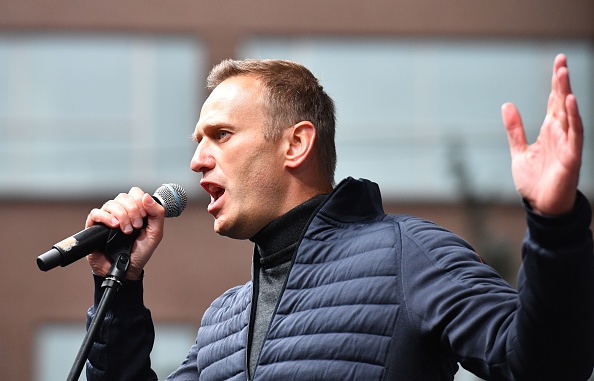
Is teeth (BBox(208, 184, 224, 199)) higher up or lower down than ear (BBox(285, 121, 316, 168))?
lower down

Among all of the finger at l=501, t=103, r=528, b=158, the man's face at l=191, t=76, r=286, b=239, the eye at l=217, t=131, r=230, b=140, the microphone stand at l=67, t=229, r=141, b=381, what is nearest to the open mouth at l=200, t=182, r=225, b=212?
the man's face at l=191, t=76, r=286, b=239

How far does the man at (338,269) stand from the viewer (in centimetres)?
248

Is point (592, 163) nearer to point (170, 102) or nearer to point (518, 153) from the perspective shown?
point (170, 102)

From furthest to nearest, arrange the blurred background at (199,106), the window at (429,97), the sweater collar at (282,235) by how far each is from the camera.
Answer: the window at (429,97) → the blurred background at (199,106) → the sweater collar at (282,235)

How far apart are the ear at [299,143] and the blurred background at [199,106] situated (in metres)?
10.8

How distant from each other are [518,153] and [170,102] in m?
12.6

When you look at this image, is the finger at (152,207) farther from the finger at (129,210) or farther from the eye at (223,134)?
the eye at (223,134)

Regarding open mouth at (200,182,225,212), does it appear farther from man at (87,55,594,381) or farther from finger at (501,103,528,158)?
finger at (501,103,528,158)

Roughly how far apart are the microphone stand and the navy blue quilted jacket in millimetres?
323

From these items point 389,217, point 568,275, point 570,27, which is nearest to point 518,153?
point 568,275

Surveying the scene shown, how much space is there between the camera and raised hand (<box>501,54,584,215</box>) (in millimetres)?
2408

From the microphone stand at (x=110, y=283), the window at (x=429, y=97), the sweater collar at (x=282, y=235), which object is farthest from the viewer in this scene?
the window at (x=429, y=97)

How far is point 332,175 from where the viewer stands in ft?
12.3

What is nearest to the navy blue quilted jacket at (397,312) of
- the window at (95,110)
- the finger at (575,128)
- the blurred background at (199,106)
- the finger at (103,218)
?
the finger at (575,128)
